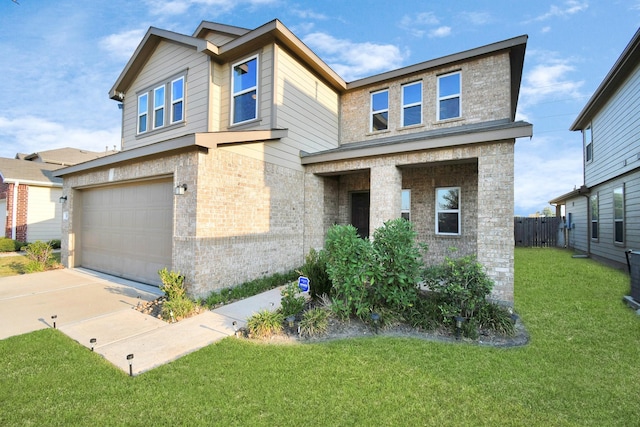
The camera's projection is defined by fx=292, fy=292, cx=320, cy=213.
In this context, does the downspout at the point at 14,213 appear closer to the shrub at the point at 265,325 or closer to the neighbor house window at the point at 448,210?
the shrub at the point at 265,325

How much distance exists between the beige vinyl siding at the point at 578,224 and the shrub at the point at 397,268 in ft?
45.1

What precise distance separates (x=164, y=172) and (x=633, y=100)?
1445 cm

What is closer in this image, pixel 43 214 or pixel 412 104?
pixel 412 104

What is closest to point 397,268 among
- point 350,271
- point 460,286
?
point 350,271

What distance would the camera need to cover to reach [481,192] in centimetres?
632

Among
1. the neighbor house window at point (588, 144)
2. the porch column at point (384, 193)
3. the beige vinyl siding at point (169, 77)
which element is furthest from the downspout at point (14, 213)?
the neighbor house window at point (588, 144)

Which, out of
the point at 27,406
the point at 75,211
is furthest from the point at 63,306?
the point at 75,211

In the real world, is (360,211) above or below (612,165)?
below

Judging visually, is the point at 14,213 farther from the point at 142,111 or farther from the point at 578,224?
the point at 578,224

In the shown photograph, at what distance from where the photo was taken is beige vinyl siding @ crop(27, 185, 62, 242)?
48.7 feet

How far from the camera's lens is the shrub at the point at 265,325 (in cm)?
450

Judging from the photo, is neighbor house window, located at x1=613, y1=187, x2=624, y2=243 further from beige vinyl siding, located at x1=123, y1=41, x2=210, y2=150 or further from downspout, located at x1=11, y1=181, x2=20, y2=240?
downspout, located at x1=11, y1=181, x2=20, y2=240

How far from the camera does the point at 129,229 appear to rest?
8.02m

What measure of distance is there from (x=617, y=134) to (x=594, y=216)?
12.8ft
